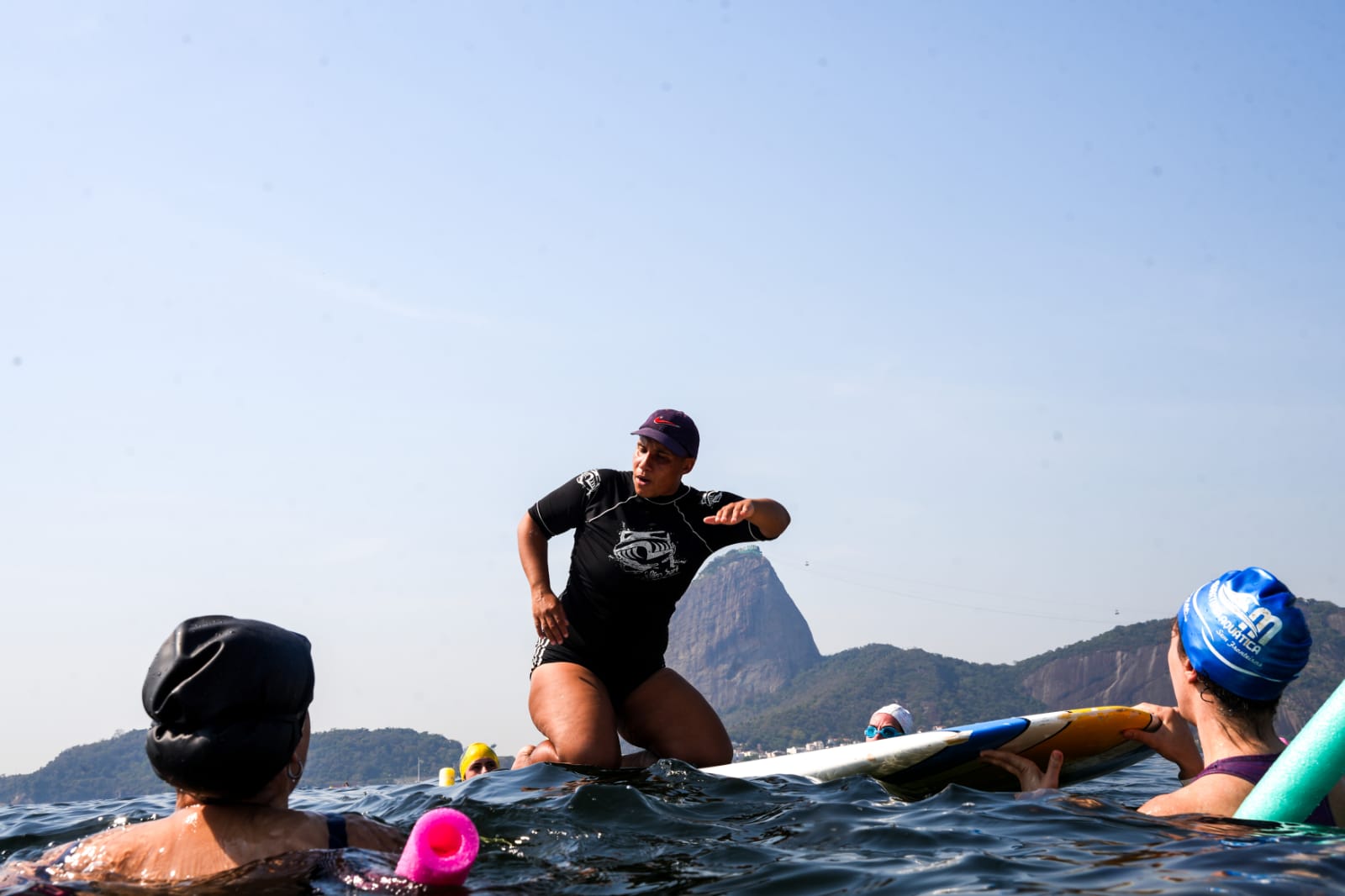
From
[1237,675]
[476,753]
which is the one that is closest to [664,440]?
[1237,675]

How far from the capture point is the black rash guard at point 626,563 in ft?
24.1

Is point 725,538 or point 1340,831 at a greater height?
point 725,538

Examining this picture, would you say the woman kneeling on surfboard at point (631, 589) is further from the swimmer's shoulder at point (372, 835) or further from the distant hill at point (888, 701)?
the distant hill at point (888, 701)

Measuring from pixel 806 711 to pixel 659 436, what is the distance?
7510 inches

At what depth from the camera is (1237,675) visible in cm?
436

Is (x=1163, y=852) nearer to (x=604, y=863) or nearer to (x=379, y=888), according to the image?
(x=604, y=863)

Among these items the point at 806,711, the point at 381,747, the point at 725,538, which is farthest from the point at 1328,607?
the point at 725,538

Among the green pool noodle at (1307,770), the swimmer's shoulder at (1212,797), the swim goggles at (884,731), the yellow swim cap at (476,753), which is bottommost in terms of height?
the yellow swim cap at (476,753)

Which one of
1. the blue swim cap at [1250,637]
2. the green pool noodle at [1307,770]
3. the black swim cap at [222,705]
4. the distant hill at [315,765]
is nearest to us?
the black swim cap at [222,705]

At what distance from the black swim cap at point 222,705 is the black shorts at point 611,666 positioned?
4.18 m

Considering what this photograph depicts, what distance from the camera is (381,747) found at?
159125 millimetres

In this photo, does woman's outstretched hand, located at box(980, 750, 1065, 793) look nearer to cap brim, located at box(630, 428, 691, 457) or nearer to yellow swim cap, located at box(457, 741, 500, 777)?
cap brim, located at box(630, 428, 691, 457)

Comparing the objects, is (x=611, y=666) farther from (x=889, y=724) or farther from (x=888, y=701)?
(x=888, y=701)

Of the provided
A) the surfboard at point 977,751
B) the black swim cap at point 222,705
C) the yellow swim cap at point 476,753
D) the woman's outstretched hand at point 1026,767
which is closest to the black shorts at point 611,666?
the surfboard at point 977,751
